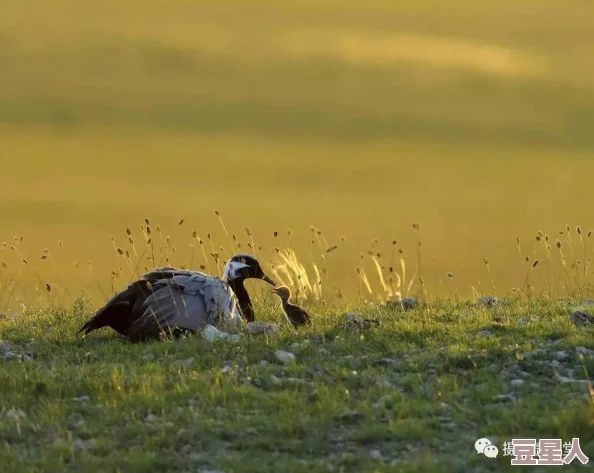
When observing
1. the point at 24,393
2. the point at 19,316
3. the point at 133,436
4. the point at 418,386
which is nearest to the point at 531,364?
the point at 418,386

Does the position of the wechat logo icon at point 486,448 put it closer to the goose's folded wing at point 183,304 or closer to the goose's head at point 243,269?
the goose's folded wing at point 183,304

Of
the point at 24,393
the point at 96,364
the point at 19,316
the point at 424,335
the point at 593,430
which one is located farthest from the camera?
the point at 19,316

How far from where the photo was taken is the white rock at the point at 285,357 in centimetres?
1164

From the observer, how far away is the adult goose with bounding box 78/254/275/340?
1373 cm

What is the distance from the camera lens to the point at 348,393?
1030cm

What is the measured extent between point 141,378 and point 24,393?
1154mm

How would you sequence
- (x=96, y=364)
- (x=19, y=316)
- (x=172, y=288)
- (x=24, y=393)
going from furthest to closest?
(x=19, y=316) → (x=172, y=288) → (x=96, y=364) → (x=24, y=393)

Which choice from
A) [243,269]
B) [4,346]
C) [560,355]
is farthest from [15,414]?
[243,269]

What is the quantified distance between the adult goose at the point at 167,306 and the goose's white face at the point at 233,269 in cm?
82

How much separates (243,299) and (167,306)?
1753 mm

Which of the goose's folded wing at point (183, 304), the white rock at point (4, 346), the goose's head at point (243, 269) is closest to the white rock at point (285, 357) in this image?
the goose's folded wing at point (183, 304)

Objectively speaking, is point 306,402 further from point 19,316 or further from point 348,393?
point 19,316

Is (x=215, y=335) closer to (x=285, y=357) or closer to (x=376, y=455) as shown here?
(x=285, y=357)

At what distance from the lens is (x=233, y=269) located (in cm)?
1558
